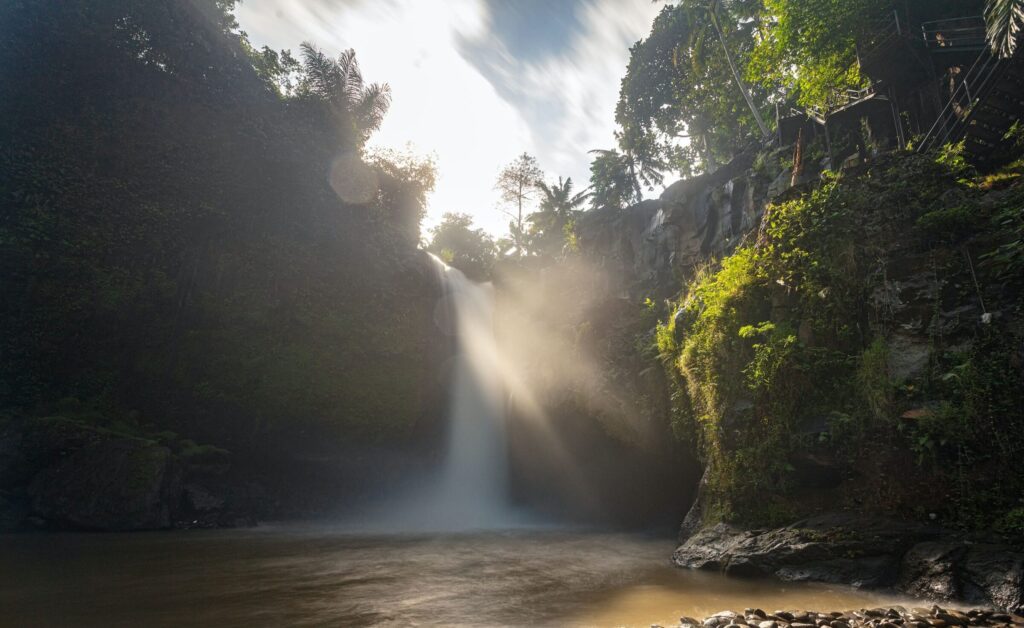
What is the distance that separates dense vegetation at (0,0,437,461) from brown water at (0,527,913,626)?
A: 22.2ft

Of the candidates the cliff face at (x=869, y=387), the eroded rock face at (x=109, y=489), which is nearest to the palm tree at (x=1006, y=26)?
the cliff face at (x=869, y=387)

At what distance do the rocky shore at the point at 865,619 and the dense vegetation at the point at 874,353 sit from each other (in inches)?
68.5

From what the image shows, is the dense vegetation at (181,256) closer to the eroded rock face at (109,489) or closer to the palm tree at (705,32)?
the eroded rock face at (109,489)

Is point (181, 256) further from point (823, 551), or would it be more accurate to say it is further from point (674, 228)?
point (674, 228)

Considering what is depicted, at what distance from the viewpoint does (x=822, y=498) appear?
7.70 m

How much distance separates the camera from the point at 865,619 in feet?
15.5

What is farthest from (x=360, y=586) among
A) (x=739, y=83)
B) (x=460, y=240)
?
(x=460, y=240)

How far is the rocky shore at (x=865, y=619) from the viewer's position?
4496 millimetres

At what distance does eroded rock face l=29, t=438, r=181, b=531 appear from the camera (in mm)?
12773

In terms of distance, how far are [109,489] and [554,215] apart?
109 feet

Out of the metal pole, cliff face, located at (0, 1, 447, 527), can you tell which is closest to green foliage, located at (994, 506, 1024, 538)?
cliff face, located at (0, 1, 447, 527)

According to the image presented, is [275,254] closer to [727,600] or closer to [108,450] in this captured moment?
[108,450]

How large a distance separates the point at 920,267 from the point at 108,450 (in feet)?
64.2

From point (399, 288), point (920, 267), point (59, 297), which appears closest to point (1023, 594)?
point (920, 267)
